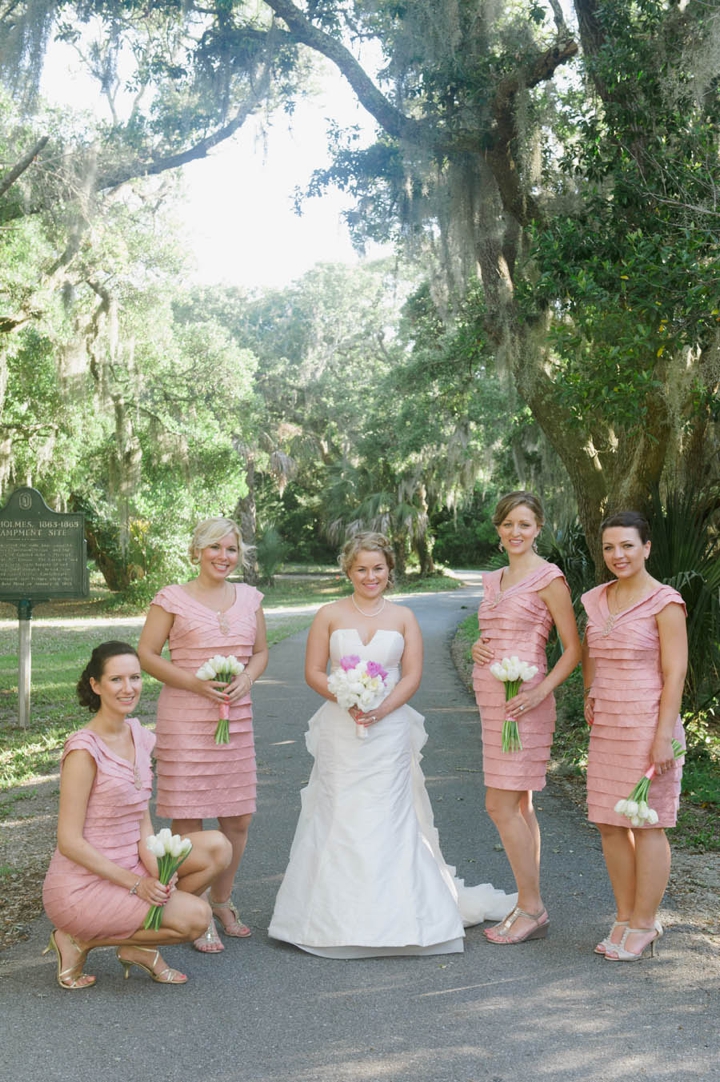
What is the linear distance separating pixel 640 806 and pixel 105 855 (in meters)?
2.04

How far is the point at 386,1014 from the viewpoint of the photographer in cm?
356

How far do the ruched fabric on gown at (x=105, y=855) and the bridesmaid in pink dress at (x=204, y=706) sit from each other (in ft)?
1.31

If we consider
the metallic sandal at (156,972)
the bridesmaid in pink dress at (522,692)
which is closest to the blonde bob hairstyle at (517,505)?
the bridesmaid in pink dress at (522,692)

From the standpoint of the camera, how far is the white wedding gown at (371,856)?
4.18 metres

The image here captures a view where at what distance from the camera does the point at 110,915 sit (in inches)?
145

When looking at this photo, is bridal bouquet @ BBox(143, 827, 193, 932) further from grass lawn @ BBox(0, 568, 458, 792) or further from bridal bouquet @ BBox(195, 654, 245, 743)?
grass lawn @ BBox(0, 568, 458, 792)

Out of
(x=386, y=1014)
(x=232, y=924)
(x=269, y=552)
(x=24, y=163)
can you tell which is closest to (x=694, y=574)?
(x=232, y=924)

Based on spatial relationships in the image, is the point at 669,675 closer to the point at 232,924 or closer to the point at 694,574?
the point at 232,924

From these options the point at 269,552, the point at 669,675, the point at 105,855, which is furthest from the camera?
the point at 269,552

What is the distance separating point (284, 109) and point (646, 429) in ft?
20.6

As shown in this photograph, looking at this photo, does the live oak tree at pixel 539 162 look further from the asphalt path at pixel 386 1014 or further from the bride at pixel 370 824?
the asphalt path at pixel 386 1014

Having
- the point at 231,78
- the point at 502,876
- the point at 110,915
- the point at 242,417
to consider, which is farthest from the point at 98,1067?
the point at 242,417

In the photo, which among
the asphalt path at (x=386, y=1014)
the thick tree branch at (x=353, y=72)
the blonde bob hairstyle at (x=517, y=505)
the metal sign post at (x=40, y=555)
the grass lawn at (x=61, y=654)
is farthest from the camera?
the metal sign post at (x=40, y=555)

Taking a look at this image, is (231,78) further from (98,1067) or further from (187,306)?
(187,306)
